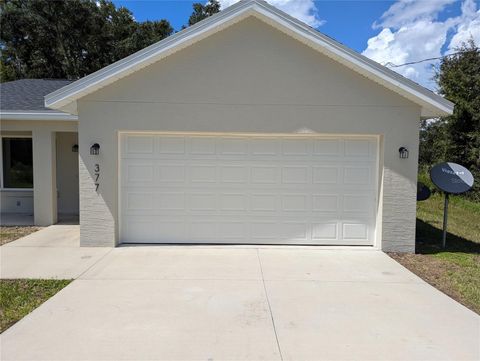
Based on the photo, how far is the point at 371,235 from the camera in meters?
7.95

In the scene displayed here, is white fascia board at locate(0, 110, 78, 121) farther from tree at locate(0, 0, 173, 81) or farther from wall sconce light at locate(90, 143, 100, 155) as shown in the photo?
tree at locate(0, 0, 173, 81)

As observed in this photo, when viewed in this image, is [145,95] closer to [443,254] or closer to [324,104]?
[324,104]

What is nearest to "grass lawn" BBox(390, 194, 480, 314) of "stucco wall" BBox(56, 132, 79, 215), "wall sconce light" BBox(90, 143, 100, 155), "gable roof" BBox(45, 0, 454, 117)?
"gable roof" BBox(45, 0, 454, 117)

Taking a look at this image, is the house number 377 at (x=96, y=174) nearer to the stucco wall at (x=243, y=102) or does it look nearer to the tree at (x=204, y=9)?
the stucco wall at (x=243, y=102)

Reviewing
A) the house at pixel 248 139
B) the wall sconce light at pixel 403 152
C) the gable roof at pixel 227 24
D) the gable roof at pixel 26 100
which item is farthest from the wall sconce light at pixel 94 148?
the wall sconce light at pixel 403 152

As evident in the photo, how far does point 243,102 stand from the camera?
7562 mm

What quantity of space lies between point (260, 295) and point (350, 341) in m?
1.52

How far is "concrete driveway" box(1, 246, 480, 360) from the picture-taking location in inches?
147

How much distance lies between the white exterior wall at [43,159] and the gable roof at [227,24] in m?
2.58

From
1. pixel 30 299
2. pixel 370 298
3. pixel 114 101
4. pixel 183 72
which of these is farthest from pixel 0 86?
pixel 370 298

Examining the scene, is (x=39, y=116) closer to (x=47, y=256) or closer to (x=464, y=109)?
(x=47, y=256)

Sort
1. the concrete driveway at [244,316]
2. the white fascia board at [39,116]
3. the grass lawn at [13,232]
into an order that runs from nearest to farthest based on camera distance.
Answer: the concrete driveway at [244,316] → the grass lawn at [13,232] → the white fascia board at [39,116]

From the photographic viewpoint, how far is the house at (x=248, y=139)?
7.41 metres

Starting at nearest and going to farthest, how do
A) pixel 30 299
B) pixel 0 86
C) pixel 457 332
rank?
pixel 457 332, pixel 30 299, pixel 0 86
